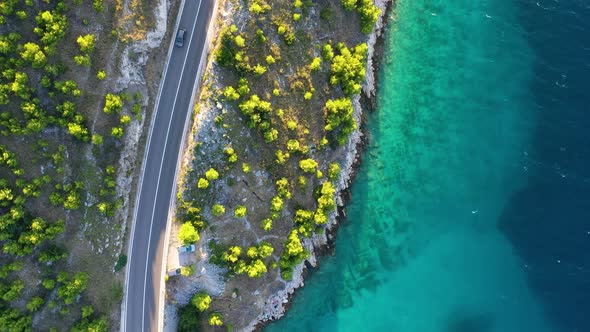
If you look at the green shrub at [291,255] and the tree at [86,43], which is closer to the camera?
the tree at [86,43]

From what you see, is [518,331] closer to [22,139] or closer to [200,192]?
[200,192]

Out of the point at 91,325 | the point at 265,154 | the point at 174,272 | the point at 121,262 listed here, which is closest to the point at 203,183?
the point at 265,154

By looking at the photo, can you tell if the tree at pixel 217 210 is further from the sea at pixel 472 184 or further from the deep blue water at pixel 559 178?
the deep blue water at pixel 559 178

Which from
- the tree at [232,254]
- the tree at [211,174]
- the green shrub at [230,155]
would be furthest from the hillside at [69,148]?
the tree at [232,254]

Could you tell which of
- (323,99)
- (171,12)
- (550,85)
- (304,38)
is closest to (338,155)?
(323,99)

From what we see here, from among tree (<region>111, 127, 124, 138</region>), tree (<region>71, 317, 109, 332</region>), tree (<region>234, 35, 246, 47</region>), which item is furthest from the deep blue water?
tree (<region>71, 317, 109, 332</region>)

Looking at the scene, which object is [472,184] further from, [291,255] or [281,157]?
[281,157]
